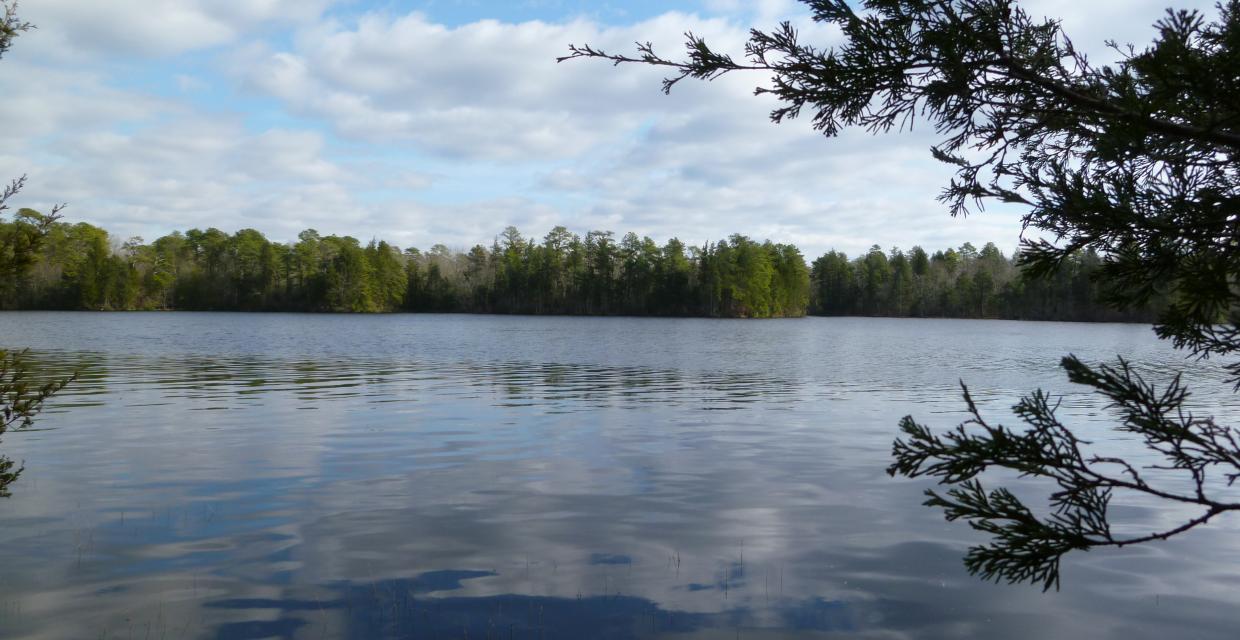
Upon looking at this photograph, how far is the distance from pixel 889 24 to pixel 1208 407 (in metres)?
20.1

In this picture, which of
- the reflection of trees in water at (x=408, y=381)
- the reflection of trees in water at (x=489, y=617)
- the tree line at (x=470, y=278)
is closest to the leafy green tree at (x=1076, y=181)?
the reflection of trees in water at (x=489, y=617)

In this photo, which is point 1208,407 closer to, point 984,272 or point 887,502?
point 887,502

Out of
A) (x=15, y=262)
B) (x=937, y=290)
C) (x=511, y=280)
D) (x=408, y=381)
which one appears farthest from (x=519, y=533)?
(x=937, y=290)

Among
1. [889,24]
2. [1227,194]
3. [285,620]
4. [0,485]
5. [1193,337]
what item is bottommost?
[285,620]

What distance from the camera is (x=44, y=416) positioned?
597 inches

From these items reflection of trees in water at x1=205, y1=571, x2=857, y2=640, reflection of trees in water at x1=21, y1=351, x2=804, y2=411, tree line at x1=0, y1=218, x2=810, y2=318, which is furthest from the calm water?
tree line at x1=0, y1=218, x2=810, y2=318

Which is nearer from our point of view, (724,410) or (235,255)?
(724,410)

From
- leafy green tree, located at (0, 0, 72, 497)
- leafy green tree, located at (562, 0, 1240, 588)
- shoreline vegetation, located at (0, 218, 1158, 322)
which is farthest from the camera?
shoreline vegetation, located at (0, 218, 1158, 322)

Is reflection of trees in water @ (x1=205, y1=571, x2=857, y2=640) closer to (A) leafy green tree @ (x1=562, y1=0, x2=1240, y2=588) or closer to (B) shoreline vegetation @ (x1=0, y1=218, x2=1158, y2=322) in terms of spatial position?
(A) leafy green tree @ (x1=562, y1=0, x2=1240, y2=588)

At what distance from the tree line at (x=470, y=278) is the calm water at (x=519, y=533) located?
3837 inches

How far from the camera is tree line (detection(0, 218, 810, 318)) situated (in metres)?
114

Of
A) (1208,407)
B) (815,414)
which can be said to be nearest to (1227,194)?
(815,414)

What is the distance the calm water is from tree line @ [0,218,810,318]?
9747 centimetres

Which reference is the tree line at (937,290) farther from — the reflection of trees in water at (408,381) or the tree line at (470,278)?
the reflection of trees in water at (408,381)
